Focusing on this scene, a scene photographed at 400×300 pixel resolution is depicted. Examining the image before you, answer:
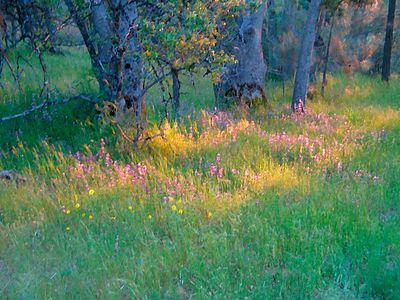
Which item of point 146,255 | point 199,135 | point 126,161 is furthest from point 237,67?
point 146,255

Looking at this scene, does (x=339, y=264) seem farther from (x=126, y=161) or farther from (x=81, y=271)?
(x=126, y=161)

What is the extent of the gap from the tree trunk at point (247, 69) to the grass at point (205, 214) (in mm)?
2369

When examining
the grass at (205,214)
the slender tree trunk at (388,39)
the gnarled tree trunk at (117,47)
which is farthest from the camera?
the slender tree trunk at (388,39)

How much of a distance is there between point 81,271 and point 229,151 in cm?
319

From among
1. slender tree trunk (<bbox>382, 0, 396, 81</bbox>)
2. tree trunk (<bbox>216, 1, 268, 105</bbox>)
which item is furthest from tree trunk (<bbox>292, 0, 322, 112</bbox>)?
slender tree trunk (<bbox>382, 0, 396, 81</bbox>)

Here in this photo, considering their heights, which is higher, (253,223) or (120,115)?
(120,115)


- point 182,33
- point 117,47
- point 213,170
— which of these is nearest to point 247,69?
point 117,47

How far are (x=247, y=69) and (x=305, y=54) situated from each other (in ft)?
4.04

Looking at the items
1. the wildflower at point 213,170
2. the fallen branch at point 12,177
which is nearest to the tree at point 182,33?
the wildflower at point 213,170

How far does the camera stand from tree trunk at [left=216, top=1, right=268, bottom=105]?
10453mm

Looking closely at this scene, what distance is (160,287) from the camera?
13.0 ft

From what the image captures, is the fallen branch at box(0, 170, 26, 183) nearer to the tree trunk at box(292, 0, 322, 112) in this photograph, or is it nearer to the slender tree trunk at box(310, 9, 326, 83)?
the tree trunk at box(292, 0, 322, 112)

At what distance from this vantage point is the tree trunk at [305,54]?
33.1ft

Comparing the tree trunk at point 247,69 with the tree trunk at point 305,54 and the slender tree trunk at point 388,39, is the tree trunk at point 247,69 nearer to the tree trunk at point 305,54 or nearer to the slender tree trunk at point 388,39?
the tree trunk at point 305,54
